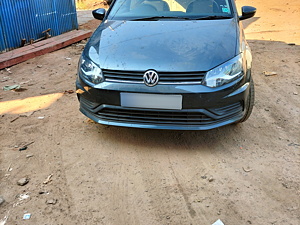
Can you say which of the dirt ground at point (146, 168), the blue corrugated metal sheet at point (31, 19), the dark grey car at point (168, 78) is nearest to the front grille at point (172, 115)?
the dark grey car at point (168, 78)

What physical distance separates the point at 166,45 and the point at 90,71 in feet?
2.61

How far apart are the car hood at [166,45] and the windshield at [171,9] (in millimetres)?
254

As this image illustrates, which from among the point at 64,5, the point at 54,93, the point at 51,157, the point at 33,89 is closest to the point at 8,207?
the point at 51,157

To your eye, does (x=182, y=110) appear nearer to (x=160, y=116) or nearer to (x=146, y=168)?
(x=160, y=116)

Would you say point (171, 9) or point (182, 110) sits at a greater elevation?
point (171, 9)

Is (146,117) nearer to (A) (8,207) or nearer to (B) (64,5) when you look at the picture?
(A) (8,207)

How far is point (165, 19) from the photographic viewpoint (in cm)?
377

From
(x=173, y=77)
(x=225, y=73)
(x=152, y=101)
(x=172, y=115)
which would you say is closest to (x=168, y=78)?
(x=173, y=77)

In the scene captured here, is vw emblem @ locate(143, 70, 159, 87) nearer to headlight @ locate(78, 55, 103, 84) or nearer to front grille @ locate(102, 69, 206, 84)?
front grille @ locate(102, 69, 206, 84)

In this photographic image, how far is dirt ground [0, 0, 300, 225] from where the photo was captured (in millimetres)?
2445

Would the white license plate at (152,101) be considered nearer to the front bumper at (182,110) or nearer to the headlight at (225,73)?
the front bumper at (182,110)

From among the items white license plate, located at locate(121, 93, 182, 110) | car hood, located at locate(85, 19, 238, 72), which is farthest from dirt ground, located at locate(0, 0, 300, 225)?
car hood, located at locate(85, 19, 238, 72)

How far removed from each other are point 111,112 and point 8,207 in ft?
4.02

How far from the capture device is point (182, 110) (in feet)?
9.49
